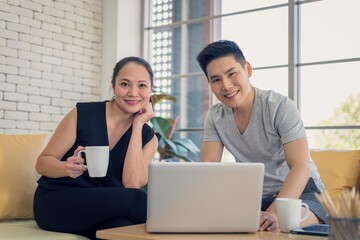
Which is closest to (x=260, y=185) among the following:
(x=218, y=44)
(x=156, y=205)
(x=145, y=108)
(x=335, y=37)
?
(x=156, y=205)

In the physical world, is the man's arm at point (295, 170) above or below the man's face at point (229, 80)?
below

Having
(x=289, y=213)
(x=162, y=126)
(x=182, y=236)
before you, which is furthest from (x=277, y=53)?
(x=182, y=236)

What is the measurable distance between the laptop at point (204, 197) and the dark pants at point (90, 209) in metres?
0.57

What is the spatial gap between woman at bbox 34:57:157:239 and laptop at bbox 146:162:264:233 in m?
0.58

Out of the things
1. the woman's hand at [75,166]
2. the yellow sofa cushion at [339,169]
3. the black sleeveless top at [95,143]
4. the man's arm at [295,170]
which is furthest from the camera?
the yellow sofa cushion at [339,169]

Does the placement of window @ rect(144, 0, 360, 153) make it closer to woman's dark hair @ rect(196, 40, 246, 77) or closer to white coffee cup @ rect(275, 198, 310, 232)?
woman's dark hair @ rect(196, 40, 246, 77)

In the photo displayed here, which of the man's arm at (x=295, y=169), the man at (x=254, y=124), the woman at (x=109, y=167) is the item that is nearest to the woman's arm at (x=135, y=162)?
the woman at (x=109, y=167)

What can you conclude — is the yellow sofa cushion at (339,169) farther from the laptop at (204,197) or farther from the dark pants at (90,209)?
the laptop at (204,197)

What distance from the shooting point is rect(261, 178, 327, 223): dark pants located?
1.87 m

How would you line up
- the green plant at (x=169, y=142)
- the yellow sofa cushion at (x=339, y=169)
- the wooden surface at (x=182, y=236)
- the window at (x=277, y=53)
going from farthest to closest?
1. the green plant at (x=169, y=142)
2. the window at (x=277, y=53)
3. the yellow sofa cushion at (x=339, y=169)
4. the wooden surface at (x=182, y=236)

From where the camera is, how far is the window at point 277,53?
3906 mm

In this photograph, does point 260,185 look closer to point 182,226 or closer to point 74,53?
point 182,226

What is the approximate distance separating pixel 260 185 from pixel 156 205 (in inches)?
11.7

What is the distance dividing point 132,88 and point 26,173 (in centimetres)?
82
